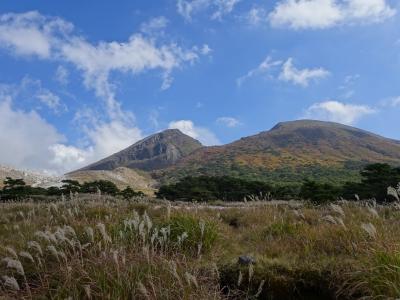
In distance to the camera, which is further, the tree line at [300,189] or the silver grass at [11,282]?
the tree line at [300,189]

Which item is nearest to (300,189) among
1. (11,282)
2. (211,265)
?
(211,265)

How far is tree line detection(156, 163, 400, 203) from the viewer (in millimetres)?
31281

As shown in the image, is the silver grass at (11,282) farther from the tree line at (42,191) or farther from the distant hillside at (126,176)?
the distant hillside at (126,176)

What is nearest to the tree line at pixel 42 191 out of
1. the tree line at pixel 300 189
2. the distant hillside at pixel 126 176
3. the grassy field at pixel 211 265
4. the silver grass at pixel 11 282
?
the tree line at pixel 300 189

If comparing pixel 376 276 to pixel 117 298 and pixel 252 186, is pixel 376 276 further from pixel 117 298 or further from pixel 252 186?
pixel 252 186

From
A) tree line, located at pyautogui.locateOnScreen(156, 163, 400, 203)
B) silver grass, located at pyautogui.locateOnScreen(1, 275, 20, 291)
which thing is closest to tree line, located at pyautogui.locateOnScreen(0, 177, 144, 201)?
tree line, located at pyautogui.locateOnScreen(156, 163, 400, 203)

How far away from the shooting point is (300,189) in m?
37.8

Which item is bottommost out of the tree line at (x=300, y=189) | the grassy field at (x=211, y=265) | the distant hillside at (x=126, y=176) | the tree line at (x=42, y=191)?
the grassy field at (x=211, y=265)

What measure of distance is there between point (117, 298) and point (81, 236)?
3.57 metres

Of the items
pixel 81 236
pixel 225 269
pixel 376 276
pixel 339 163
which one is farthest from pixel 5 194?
pixel 339 163

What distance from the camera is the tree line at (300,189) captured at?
31281 mm

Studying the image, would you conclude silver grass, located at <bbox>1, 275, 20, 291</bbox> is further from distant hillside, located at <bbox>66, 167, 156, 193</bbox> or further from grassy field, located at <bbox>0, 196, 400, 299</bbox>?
distant hillside, located at <bbox>66, 167, 156, 193</bbox>

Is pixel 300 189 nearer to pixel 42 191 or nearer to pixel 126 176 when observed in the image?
pixel 42 191

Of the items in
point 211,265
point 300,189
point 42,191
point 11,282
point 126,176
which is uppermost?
point 126,176
